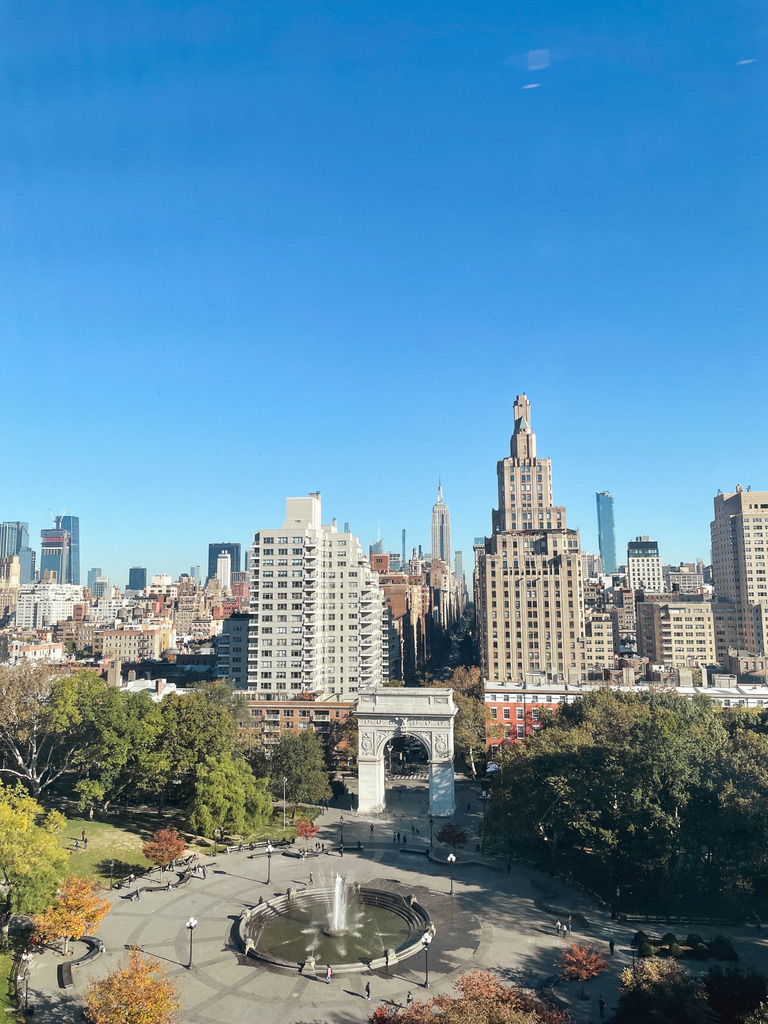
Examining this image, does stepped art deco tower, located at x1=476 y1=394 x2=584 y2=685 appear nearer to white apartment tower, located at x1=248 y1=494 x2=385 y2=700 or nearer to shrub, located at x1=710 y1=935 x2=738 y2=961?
white apartment tower, located at x1=248 y1=494 x2=385 y2=700

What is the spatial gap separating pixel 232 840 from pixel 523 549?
70.7 meters

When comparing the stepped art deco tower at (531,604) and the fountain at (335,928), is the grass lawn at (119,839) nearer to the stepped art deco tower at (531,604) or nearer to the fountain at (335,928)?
the fountain at (335,928)

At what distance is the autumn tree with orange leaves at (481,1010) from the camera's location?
2691cm

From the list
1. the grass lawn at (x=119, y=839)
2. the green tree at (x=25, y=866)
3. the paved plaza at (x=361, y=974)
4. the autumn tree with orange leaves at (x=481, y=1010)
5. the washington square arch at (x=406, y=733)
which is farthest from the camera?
the washington square arch at (x=406, y=733)

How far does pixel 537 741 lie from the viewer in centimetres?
6538

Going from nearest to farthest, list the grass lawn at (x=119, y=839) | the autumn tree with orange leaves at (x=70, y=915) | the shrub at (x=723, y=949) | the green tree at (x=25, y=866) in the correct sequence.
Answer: the autumn tree with orange leaves at (x=70, y=915)
the shrub at (x=723, y=949)
the green tree at (x=25, y=866)
the grass lawn at (x=119, y=839)

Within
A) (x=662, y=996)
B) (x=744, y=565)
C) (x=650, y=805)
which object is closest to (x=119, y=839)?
(x=650, y=805)

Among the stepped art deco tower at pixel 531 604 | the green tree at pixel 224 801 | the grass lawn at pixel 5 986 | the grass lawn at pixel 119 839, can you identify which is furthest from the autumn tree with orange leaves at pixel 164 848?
the stepped art deco tower at pixel 531 604

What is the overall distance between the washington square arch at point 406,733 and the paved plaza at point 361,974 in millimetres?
9464

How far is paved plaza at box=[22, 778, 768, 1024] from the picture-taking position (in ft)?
122

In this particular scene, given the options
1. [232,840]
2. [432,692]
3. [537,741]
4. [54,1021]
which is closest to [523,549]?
[432,692]

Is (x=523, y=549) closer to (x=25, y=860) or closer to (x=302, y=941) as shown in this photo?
(x=302, y=941)

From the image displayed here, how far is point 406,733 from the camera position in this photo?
75875mm

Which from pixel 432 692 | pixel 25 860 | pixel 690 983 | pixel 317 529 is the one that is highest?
pixel 317 529
